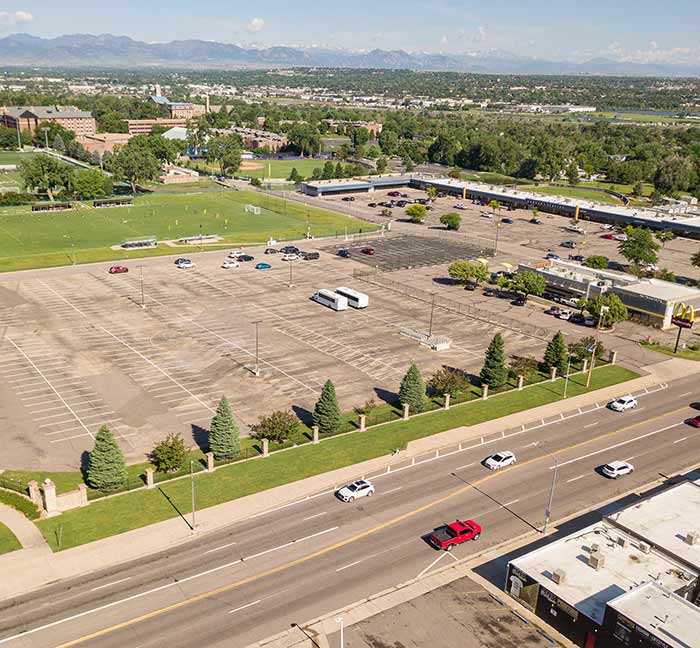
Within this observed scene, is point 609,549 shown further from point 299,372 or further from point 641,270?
point 641,270

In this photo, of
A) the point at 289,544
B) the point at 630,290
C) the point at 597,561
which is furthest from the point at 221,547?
the point at 630,290

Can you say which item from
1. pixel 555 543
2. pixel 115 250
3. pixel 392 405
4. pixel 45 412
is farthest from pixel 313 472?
pixel 115 250

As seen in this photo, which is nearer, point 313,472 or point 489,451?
point 313,472

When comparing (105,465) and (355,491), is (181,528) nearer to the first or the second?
(105,465)

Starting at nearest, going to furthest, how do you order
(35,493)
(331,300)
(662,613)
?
(662,613) < (35,493) < (331,300)

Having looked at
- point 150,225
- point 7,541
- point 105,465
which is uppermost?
point 105,465

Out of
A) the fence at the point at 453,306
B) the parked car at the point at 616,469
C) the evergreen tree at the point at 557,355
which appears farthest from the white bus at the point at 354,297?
the parked car at the point at 616,469

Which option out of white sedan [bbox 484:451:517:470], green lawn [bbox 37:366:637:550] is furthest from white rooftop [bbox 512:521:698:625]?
green lawn [bbox 37:366:637:550]
